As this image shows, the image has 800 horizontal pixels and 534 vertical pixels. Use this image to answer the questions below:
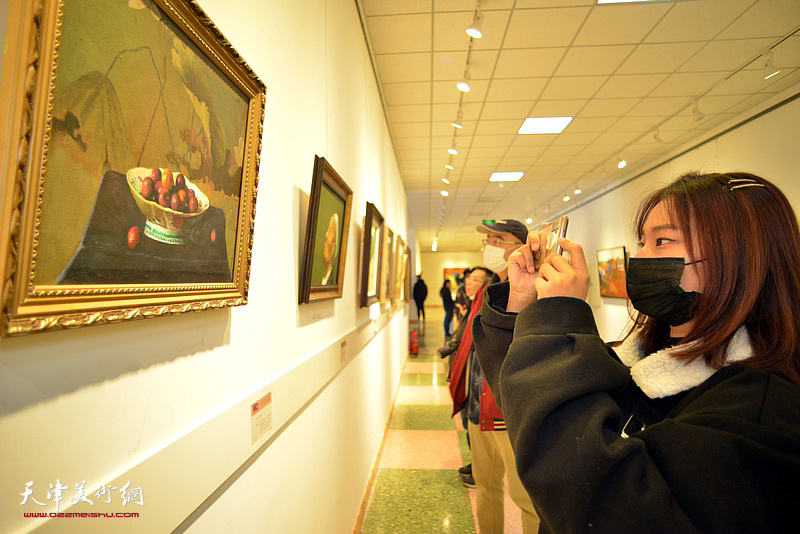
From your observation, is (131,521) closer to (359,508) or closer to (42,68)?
(42,68)

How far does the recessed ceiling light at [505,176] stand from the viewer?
30.5 ft

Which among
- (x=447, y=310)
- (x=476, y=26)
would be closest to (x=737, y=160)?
(x=476, y=26)

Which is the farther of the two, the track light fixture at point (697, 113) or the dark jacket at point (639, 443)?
the track light fixture at point (697, 113)

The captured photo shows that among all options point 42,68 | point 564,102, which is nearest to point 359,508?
point 42,68

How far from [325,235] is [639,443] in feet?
5.69

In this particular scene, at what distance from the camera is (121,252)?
76 cm

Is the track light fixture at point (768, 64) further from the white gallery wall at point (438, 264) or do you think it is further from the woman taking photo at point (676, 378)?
the white gallery wall at point (438, 264)

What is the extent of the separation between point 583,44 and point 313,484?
4.61 metres

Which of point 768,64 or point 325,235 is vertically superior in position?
point 768,64

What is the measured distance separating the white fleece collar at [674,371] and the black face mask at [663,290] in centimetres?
11

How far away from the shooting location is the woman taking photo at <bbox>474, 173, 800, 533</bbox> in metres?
0.72

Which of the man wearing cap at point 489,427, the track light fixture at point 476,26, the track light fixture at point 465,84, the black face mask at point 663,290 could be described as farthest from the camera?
the track light fixture at point 465,84

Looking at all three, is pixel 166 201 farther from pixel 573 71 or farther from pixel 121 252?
pixel 573 71

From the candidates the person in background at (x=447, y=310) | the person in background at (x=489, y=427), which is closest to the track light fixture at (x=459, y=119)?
the person in background at (x=489, y=427)
